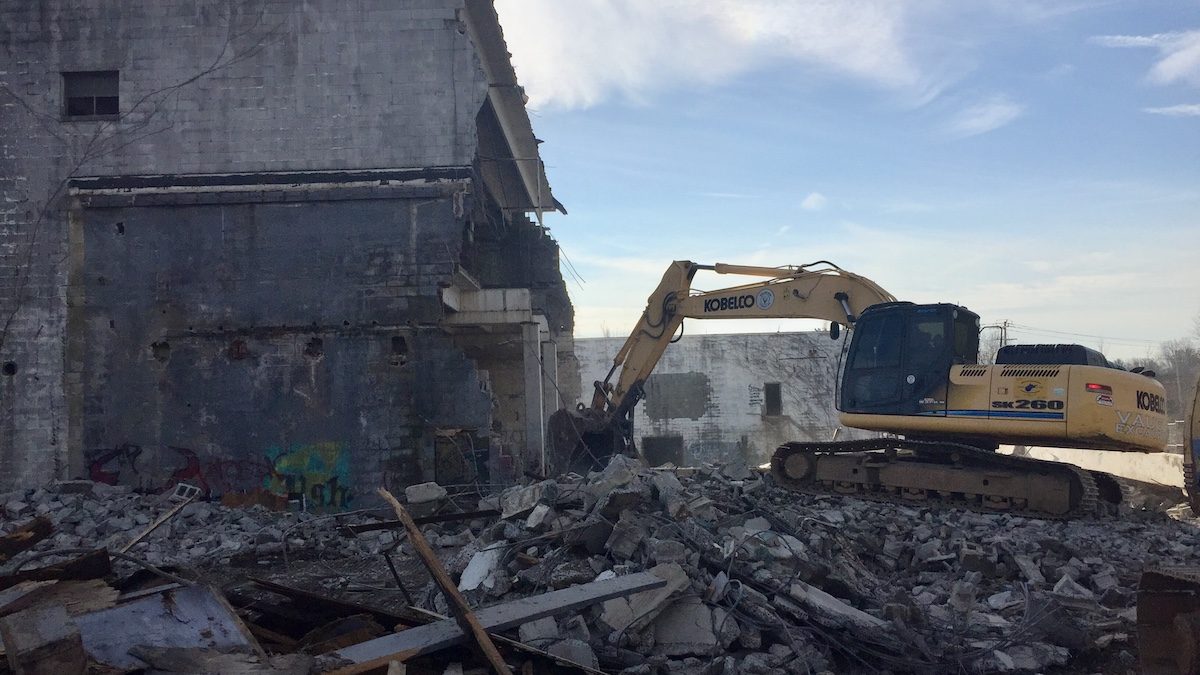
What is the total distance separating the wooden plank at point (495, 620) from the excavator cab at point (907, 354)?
601 cm

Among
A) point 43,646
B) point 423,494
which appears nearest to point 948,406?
point 423,494

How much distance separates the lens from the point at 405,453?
45.1ft

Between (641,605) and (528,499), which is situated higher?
(528,499)

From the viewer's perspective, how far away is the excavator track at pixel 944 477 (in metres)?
10.6

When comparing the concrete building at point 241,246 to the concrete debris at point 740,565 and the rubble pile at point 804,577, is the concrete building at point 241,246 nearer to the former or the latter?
the concrete debris at point 740,565

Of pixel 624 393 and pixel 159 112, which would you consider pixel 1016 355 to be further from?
pixel 159 112

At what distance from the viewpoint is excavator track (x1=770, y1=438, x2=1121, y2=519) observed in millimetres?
10586

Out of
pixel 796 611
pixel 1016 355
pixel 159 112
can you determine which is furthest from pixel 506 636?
pixel 159 112

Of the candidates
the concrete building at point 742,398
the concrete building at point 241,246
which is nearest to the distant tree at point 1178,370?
the concrete building at point 742,398

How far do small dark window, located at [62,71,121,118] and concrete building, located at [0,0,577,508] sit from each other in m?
0.11

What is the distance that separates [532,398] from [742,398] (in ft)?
A: 54.8

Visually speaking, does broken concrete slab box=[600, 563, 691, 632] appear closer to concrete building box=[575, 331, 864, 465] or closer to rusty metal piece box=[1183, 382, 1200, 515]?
rusty metal piece box=[1183, 382, 1200, 515]

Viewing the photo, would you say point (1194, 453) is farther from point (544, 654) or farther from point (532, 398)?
point (544, 654)

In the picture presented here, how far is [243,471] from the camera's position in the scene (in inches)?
540
